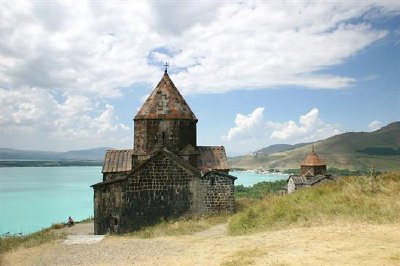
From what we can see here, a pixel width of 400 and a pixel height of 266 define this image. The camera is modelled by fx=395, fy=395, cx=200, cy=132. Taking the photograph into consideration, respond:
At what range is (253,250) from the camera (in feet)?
29.2

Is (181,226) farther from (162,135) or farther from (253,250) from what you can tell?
(253,250)

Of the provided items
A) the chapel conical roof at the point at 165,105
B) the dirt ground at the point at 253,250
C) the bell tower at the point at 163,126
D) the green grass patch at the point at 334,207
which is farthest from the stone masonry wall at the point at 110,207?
the green grass patch at the point at 334,207

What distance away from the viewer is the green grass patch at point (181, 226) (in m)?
14.2

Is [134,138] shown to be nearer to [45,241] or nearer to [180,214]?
[180,214]

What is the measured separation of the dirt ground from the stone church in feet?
16.1

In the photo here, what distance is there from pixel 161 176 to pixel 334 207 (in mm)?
8468

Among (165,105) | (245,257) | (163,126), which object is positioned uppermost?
(165,105)

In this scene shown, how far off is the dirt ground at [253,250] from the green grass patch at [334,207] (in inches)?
36.4

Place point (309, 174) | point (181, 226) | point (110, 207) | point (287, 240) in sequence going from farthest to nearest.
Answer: point (309, 174)
point (110, 207)
point (181, 226)
point (287, 240)

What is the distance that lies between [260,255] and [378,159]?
156 metres

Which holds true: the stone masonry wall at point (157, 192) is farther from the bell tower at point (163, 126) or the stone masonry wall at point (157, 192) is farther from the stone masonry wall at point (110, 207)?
the bell tower at point (163, 126)

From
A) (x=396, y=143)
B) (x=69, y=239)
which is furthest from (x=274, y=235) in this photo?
(x=396, y=143)

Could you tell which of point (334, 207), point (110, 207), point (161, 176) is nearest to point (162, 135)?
point (161, 176)

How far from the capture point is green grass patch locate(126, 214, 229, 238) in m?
14.2
